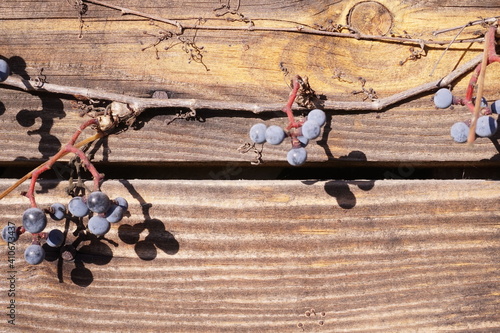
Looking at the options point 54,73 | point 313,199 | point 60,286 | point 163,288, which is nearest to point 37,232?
point 60,286

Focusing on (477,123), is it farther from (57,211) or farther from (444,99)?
(57,211)

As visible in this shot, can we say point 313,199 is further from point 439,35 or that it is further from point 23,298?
point 23,298

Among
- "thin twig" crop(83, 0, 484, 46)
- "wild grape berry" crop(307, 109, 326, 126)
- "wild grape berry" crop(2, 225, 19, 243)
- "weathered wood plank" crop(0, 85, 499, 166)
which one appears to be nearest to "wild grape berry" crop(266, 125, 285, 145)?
"wild grape berry" crop(307, 109, 326, 126)

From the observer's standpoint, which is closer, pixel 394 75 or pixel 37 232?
Result: pixel 37 232

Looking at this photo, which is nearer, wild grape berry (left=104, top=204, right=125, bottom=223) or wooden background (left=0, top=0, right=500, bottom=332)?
wild grape berry (left=104, top=204, right=125, bottom=223)

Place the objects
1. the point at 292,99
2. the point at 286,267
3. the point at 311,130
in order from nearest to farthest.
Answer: the point at 311,130, the point at 292,99, the point at 286,267

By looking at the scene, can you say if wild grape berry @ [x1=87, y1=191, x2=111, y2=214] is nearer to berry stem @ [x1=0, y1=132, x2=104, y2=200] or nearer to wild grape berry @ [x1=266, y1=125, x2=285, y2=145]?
berry stem @ [x1=0, y1=132, x2=104, y2=200]

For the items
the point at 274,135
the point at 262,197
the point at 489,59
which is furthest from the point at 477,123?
the point at 262,197

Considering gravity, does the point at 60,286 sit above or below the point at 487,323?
below
